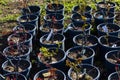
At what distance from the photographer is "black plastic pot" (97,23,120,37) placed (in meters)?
5.73

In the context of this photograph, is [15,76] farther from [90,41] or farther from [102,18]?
[102,18]

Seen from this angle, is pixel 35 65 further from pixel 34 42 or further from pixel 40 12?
pixel 40 12

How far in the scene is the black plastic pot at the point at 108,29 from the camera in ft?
18.8

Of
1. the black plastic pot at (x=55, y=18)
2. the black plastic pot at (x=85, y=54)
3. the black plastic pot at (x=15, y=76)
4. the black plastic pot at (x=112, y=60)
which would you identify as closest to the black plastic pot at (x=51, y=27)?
the black plastic pot at (x=55, y=18)

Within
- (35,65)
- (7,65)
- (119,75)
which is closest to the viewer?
(119,75)

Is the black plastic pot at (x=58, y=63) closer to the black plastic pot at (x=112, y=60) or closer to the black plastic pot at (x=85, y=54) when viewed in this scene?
the black plastic pot at (x=85, y=54)

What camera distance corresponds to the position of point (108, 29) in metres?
5.92

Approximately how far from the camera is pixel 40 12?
6.73 meters

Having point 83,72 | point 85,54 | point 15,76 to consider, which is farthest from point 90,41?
point 15,76

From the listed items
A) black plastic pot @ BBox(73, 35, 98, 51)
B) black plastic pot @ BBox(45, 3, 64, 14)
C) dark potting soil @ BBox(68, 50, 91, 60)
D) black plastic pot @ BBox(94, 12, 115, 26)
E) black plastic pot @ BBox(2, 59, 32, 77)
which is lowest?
black plastic pot @ BBox(2, 59, 32, 77)

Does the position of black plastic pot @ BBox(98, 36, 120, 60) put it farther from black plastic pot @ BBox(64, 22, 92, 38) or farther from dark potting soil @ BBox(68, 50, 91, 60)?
black plastic pot @ BBox(64, 22, 92, 38)

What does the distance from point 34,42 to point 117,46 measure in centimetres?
167

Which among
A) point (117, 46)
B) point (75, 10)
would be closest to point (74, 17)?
point (75, 10)

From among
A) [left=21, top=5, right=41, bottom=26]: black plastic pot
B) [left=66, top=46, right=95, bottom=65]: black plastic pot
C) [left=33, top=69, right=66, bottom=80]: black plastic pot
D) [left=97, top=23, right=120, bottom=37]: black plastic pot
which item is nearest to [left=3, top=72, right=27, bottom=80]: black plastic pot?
[left=33, top=69, right=66, bottom=80]: black plastic pot
